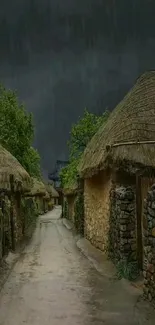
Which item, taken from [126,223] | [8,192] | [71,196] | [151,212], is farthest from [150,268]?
[71,196]

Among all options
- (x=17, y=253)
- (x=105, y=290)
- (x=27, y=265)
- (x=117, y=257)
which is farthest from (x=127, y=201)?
(x=17, y=253)

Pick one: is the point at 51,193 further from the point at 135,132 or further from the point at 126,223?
the point at 126,223

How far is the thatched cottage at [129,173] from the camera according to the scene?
35.8 ft

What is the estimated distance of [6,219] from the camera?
15258 mm

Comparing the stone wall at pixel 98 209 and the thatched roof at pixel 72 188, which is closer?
the stone wall at pixel 98 209

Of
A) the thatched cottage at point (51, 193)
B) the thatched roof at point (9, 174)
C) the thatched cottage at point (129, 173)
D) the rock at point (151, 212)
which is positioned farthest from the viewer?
the thatched cottage at point (51, 193)

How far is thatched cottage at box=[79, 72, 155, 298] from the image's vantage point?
10.9 m

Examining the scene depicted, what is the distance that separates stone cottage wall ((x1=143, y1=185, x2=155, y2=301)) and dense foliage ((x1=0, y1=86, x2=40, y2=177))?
20.1m

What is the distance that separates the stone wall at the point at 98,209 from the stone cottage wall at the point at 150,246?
5586 millimetres

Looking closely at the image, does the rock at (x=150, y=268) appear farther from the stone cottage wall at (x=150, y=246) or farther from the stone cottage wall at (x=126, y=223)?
Answer: the stone cottage wall at (x=126, y=223)

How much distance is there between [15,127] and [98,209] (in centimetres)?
1286

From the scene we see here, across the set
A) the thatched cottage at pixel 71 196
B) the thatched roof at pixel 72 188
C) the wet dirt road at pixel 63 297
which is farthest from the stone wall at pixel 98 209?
the thatched cottage at pixel 71 196

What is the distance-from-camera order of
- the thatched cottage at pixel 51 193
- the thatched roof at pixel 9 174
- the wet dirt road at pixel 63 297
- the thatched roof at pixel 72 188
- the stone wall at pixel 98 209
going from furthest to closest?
the thatched cottage at pixel 51 193 → the thatched roof at pixel 72 188 → the thatched roof at pixel 9 174 → the stone wall at pixel 98 209 → the wet dirt road at pixel 63 297

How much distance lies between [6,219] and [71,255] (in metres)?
2.42
